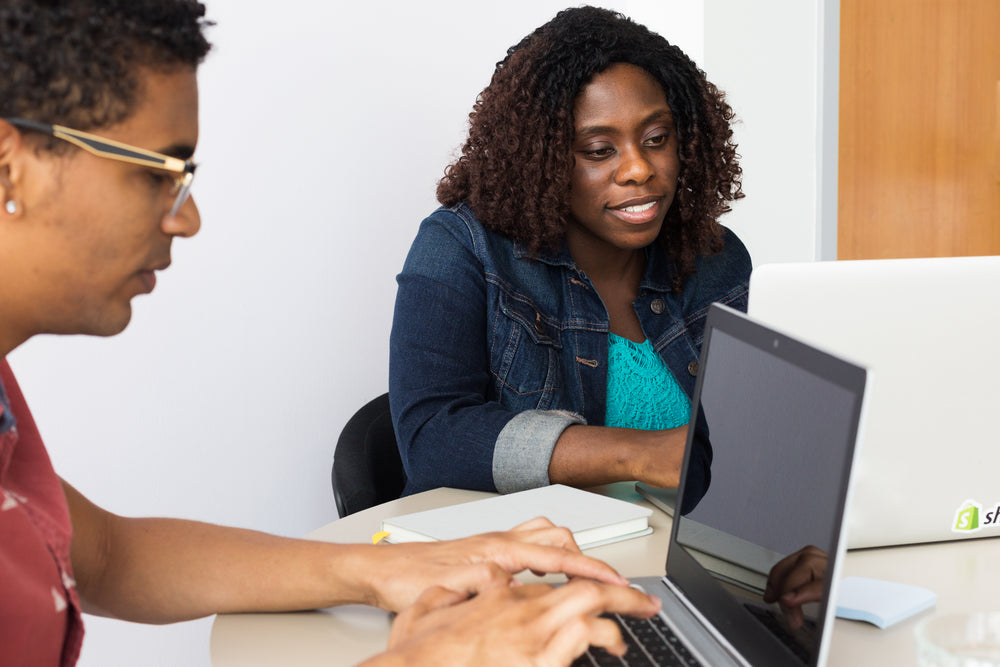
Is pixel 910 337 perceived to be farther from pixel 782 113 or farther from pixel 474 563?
pixel 782 113

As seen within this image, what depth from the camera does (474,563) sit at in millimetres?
946

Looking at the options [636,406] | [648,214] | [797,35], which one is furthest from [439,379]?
[797,35]

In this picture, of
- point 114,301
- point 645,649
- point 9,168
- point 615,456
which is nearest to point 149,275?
point 114,301

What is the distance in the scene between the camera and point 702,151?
192 centimetres

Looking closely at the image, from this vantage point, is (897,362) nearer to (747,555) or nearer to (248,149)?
(747,555)

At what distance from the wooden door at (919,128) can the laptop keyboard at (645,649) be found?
2532 millimetres

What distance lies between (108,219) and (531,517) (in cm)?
61

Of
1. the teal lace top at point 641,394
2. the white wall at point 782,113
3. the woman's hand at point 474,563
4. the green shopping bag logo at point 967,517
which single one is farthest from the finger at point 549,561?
the white wall at point 782,113

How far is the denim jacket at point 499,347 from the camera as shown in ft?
4.66

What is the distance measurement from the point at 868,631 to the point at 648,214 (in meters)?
0.98

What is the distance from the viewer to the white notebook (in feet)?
3.75

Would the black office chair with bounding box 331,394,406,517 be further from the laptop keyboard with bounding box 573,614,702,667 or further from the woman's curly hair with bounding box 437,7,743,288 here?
the laptop keyboard with bounding box 573,614,702,667

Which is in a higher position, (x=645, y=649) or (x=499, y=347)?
(x=499, y=347)

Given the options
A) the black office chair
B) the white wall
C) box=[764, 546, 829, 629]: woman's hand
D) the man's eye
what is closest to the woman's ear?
the man's eye
